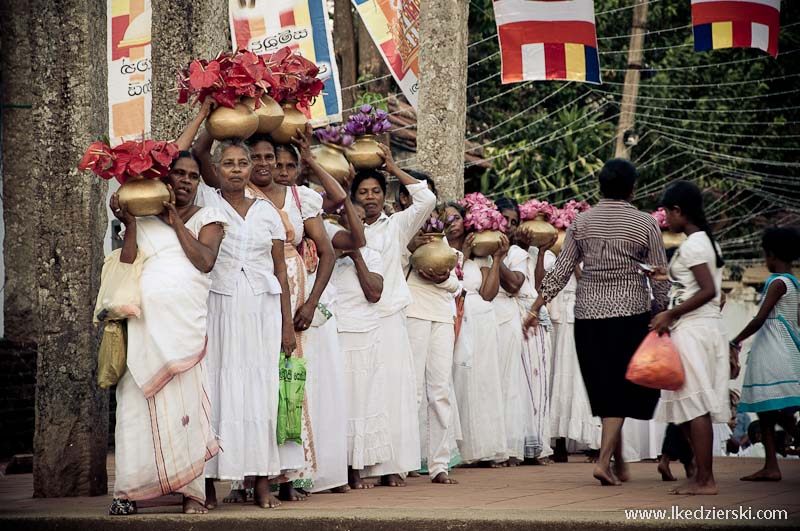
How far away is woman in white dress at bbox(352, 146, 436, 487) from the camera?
9.47 metres

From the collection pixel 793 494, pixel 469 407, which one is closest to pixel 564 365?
pixel 469 407

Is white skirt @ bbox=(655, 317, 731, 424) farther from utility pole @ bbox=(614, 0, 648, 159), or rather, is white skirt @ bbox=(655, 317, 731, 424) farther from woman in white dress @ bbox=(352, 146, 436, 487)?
utility pole @ bbox=(614, 0, 648, 159)

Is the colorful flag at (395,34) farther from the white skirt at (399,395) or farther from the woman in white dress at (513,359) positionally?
the white skirt at (399,395)

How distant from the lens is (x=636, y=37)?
24703mm

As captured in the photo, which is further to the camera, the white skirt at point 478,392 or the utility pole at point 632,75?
the utility pole at point 632,75

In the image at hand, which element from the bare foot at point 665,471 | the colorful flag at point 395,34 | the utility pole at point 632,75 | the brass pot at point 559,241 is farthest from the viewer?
the utility pole at point 632,75

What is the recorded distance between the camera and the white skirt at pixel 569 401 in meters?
12.7

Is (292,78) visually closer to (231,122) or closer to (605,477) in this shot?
(231,122)

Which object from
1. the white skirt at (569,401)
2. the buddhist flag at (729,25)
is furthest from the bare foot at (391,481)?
the buddhist flag at (729,25)

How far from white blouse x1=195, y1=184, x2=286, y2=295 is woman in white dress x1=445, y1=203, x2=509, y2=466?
3.43 meters

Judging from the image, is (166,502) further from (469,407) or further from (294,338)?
(469,407)

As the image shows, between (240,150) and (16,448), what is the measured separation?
6775mm

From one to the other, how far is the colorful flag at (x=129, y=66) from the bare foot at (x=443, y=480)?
578 centimetres

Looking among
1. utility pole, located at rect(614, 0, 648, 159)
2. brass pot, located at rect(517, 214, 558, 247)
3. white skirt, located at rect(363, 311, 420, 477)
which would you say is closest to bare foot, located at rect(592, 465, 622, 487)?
white skirt, located at rect(363, 311, 420, 477)
